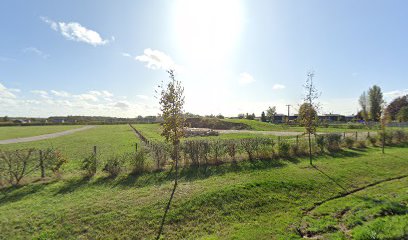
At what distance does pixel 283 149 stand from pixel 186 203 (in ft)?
29.7

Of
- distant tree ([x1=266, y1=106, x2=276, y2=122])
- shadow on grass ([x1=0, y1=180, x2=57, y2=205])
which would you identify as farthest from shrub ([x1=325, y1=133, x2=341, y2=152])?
distant tree ([x1=266, y1=106, x2=276, y2=122])

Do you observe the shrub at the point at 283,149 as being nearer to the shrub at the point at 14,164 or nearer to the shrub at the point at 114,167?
the shrub at the point at 114,167

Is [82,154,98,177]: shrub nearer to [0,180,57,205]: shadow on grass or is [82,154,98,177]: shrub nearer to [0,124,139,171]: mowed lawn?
[0,180,57,205]: shadow on grass

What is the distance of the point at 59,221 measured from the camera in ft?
22.0

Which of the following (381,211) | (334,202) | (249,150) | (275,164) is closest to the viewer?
(381,211)

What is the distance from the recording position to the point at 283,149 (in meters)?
14.8

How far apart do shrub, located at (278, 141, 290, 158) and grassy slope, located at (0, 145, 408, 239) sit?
2805mm

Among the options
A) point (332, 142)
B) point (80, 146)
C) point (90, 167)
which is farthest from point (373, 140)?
point (80, 146)

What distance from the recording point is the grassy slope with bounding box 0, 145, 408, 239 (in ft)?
20.9

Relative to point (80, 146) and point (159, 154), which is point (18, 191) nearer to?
point (159, 154)

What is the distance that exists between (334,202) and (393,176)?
578 centimetres

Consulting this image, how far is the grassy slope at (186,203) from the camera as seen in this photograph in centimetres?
636

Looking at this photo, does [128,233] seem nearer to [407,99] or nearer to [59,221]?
[59,221]

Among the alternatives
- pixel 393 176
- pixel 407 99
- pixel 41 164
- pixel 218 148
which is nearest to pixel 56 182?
pixel 41 164
